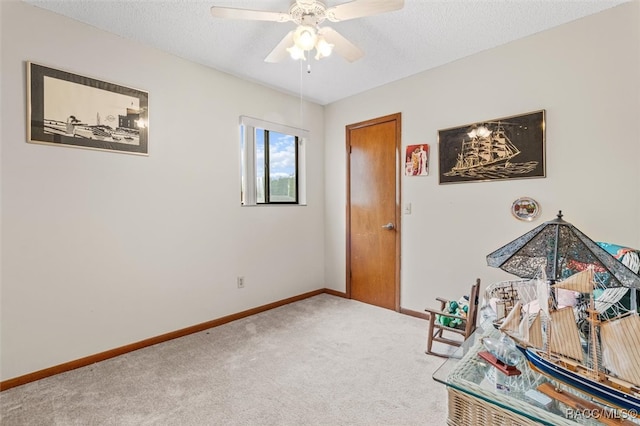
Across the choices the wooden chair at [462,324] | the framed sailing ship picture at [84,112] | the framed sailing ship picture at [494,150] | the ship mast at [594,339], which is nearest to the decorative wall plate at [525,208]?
the framed sailing ship picture at [494,150]

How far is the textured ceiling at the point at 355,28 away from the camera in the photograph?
6.28 feet

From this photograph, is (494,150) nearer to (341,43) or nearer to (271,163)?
(341,43)

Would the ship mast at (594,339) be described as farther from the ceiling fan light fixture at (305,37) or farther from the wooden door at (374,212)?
the wooden door at (374,212)

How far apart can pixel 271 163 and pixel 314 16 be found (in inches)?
72.6

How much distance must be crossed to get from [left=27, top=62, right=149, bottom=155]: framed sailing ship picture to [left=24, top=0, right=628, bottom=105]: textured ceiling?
437mm

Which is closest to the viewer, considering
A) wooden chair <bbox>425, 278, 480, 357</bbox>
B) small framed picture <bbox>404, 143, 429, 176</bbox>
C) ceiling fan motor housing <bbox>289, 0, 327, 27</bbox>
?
ceiling fan motor housing <bbox>289, 0, 327, 27</bbox>

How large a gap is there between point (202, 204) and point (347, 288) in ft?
6.52

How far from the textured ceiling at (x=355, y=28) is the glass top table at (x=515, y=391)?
6.80 feet

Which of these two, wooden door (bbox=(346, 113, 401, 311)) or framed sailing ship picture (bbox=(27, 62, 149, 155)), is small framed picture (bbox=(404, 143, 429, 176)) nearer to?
wooden door (bbox=(346, 113, 401, 311))

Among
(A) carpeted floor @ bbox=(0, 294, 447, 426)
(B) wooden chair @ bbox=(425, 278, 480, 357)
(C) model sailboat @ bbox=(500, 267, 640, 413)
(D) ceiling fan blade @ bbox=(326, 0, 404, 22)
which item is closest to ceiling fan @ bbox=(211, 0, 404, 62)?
(D) ceiling fan blade @ bbox=(326, 0, 404, 22)

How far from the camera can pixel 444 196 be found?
110 inches

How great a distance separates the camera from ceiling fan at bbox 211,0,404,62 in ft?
5.17

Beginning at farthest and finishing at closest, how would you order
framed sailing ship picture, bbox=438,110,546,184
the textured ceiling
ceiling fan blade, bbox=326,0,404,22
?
framed sailing ship picture, bbox=438,110,546,184 < the textured ceiling < ceiling fan blade, bbox=326,0,404,22

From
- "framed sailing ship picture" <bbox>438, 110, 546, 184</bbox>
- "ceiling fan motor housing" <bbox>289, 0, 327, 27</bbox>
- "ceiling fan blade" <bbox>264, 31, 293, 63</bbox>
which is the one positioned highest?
"ceiling fan motor housing" <bbox>289, 0, 327, 27</bbox>
